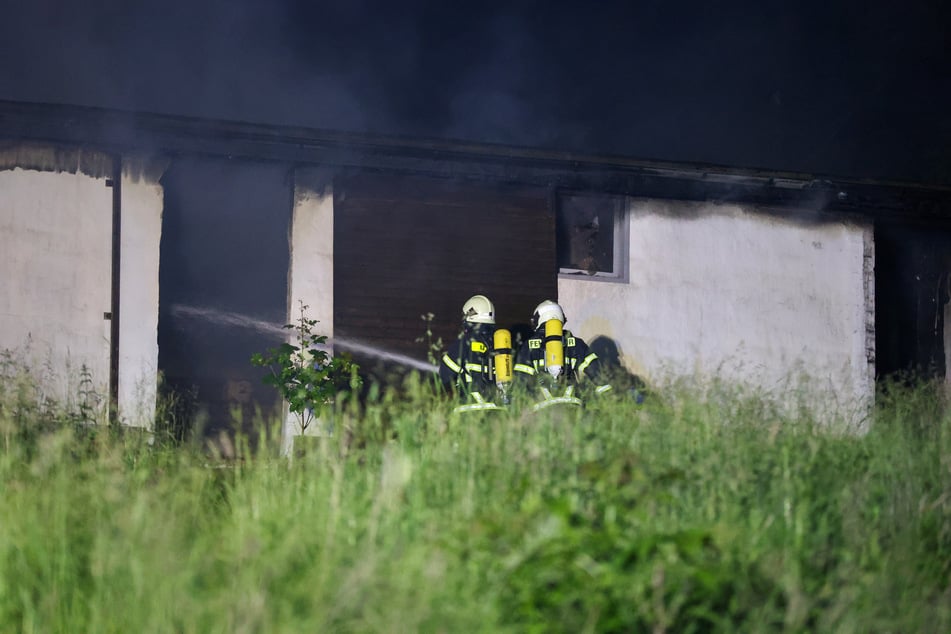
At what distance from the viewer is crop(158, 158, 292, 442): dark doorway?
10.7m

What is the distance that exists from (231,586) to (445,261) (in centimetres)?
802

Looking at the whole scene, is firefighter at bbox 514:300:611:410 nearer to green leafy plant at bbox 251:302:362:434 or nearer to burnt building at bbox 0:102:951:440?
burnt building at bbox 0:102:951:440

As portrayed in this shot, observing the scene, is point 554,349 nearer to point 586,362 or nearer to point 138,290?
point 586,362

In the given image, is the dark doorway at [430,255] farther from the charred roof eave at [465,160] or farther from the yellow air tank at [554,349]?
the yellow air tank at [554,349]

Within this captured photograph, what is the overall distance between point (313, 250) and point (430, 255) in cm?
130

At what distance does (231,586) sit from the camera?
12.6 feet

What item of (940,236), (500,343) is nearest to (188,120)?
(500,343)

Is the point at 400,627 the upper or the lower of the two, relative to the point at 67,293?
lower

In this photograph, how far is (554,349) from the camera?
864 cm

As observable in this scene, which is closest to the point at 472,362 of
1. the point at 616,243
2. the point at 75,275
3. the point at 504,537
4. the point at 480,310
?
the point at 480,310

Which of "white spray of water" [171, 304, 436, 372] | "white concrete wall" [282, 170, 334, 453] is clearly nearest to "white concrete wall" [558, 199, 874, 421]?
"white spray of water" [171, 304, 436, 372]

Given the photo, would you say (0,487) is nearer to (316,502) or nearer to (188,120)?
(316,502)

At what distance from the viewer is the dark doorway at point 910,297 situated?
13422mm

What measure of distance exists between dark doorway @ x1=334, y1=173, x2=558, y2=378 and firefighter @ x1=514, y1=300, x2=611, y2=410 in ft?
8.34
